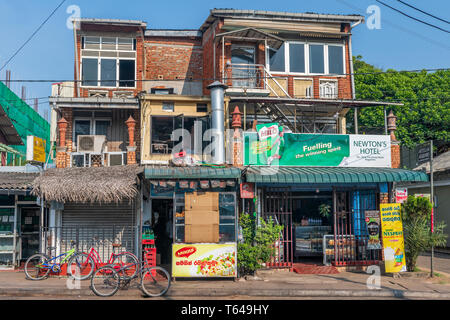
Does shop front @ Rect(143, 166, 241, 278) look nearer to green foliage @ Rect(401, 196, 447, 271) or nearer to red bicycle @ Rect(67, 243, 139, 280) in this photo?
red bicycle @ Rect(67, 243, 139, 280)

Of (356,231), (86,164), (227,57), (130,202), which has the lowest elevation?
(356,231)

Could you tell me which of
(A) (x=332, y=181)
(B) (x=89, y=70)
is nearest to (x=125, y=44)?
(B) (x=89, y=70)

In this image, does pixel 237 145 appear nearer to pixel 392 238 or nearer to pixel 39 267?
pixel 392 238

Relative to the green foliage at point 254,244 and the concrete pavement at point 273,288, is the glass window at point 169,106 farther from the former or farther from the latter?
the concrete pavement at point 273,288

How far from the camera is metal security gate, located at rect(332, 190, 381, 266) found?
1556 centimetres

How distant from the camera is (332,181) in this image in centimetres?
1470

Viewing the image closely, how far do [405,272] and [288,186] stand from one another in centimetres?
465

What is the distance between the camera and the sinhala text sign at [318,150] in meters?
15.9

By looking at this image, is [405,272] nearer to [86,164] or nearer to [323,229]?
[323,229]

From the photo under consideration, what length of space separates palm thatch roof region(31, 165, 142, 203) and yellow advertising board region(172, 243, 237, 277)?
94.6 inches

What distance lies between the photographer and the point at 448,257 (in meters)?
19.9

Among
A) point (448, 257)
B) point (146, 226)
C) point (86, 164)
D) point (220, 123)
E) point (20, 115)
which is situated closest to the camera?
point (146, 226)

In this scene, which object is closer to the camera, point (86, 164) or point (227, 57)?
point (86, 164)

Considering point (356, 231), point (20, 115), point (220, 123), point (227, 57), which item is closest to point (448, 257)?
point (356, 231)
